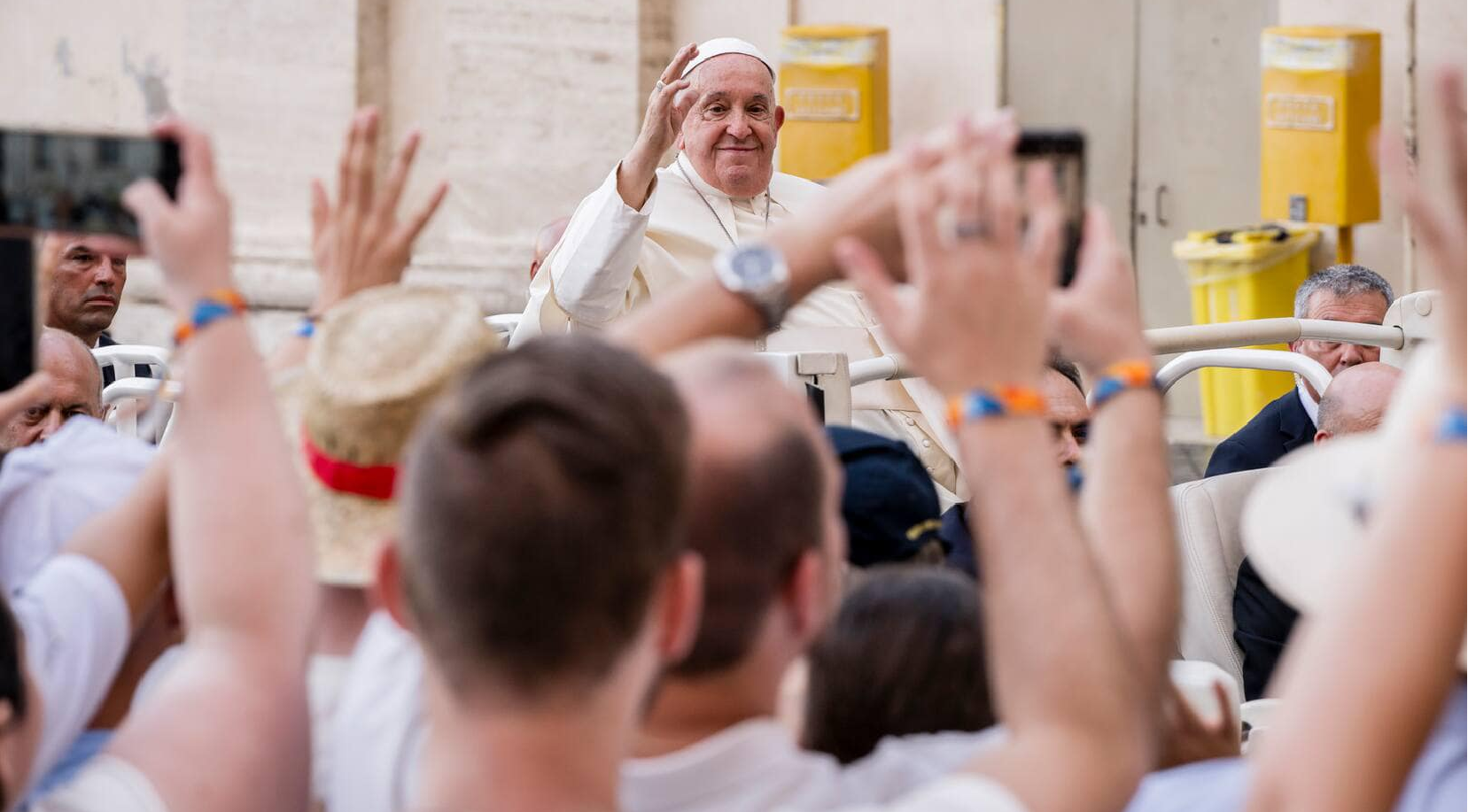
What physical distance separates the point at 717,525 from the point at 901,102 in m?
7.67

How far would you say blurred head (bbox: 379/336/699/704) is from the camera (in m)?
1.20

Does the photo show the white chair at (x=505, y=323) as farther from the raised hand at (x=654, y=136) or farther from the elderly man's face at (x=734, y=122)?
the raised hand at (x=654, y=136)

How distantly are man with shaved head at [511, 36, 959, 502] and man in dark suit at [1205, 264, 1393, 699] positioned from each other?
2.61ft

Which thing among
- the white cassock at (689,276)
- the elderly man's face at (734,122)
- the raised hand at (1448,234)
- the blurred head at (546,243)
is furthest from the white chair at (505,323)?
the raised hand at (1448,234)

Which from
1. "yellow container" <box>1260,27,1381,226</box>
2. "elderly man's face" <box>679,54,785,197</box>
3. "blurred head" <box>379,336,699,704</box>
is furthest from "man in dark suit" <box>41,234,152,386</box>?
"yellow container" <box>1260,27,1381,226</box>

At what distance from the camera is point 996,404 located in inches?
51.1

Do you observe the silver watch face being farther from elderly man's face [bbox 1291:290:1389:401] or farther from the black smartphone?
elderly man's face [bbox 1291:290:1389:401]

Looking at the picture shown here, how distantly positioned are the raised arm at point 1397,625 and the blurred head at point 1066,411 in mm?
2646

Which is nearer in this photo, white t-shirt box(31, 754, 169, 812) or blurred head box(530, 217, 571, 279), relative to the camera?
white t-shirt box(31, 754, 169, 812)

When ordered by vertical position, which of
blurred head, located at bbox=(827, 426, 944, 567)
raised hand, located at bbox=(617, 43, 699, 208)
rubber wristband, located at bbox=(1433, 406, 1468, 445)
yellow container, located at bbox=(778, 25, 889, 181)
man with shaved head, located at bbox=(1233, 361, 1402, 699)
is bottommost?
man with shaved head, located at bbox=(1233, 361, 1402, 699)

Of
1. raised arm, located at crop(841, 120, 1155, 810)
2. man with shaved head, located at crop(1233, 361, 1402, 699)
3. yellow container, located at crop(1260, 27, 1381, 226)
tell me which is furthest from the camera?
yellow container, located at crop(1260, 27, 1381, 226)

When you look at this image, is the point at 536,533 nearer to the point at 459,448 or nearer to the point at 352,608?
the point at 459,448

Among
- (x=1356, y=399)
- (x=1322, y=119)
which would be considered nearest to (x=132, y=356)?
(x=1356, y=399)

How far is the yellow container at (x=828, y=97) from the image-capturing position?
8406 mm
